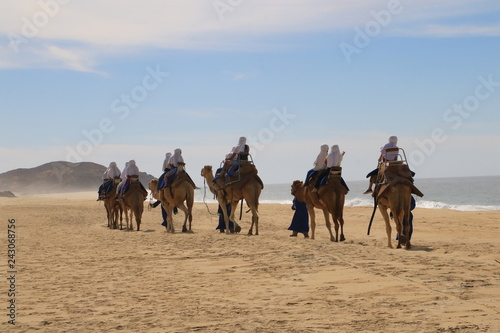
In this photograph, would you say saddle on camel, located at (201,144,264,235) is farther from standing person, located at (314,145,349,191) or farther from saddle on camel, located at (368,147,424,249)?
saddle on camel, located at (368,147,424,249)

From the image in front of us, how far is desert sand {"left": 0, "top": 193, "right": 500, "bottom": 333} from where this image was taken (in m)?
7.54

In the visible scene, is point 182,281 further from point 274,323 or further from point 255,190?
point 255,190

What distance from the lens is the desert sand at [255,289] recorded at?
24.7ft

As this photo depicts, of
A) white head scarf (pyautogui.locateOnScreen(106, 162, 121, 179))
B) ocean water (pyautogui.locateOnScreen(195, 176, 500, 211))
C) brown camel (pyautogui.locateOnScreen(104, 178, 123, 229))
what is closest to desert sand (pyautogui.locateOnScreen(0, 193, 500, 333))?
ocean water (pyautogui.locateOnScreen(195, 176, 500, 211))

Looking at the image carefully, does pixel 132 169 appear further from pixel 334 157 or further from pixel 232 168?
pixel 334 157

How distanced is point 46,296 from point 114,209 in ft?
55.8

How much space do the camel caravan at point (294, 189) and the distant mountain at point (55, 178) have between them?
112709 millimetres

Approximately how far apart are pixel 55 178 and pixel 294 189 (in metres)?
150

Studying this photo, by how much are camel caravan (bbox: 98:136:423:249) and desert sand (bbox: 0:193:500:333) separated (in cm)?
133

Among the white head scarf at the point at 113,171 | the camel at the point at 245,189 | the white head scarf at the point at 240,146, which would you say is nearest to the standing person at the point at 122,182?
the white head scarf at the point at 113,171

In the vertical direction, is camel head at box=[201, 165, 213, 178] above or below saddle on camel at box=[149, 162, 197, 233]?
above

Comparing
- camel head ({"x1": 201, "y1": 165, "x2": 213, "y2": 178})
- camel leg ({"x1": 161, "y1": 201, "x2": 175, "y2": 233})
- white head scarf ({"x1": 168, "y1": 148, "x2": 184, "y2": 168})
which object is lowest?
camel leg ({"x1": 161, "y1": 201, "x2": 175, "y2": 233})

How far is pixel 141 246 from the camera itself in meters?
16.6

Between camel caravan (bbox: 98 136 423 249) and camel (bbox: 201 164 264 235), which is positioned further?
camel (bbox: 201 164 264 235)
